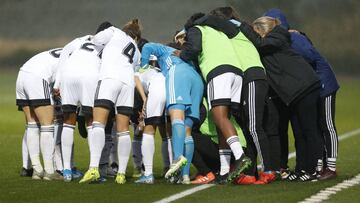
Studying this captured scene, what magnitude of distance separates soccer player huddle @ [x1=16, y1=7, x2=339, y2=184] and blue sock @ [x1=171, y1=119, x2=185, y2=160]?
13 mm

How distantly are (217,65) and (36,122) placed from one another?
2290mm

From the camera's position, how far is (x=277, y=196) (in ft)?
33.1

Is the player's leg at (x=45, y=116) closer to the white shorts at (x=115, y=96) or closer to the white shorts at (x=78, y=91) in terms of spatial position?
the white shorts at (x=78, y=91)

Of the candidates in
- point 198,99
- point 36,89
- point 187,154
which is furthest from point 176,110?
point 36,89

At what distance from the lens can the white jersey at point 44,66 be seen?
1178 centimetres

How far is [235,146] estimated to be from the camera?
35.6 feet

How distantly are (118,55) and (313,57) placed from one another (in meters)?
2.24

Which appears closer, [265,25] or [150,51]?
[265,25]

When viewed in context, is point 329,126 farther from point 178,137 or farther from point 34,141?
point 34,141

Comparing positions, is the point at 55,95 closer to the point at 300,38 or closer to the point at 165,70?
the point at 165,70

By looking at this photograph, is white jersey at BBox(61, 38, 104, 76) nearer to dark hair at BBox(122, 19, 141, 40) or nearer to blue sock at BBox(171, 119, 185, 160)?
dark hair at BBox(122, 19, 141, 40)

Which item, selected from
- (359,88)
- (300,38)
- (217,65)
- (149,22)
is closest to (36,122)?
(217,65)

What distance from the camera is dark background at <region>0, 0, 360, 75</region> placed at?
1510 inches

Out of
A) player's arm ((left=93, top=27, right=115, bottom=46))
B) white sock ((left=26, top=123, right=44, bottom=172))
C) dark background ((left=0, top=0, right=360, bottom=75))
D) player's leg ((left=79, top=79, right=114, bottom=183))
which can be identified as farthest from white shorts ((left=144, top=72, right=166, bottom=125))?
dark background ((left=0, top=0, right=360, bottom=75))
